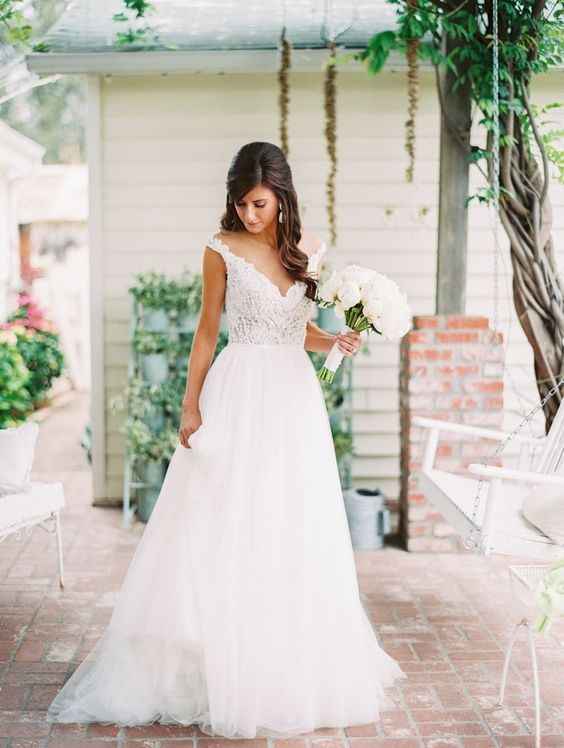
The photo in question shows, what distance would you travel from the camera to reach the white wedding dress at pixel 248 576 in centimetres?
290

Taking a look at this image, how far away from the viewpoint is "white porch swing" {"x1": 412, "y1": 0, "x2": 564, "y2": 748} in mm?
3079

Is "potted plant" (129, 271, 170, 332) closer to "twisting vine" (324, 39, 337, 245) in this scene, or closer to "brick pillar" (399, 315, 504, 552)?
"twisting vine" (324, 39, 337, 245)

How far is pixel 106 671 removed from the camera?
307 centimetres

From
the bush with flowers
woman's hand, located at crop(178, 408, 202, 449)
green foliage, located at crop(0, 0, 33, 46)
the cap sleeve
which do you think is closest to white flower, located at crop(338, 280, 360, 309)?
the cap sleeve

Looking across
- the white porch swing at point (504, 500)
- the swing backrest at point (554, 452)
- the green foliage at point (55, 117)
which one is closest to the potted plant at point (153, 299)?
the white porch swing at point (504, 500)

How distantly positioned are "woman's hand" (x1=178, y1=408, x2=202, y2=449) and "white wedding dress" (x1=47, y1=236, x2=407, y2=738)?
0.09 feet

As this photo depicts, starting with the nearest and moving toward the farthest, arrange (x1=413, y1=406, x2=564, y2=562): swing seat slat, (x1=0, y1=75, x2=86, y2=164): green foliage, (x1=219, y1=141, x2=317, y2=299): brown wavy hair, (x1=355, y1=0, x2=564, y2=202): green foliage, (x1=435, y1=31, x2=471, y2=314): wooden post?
1. (x1=219, y1=141, x2=317, y2=299): brown wavy hair
2. (x1=413, y1=406, x2=564, y2=562): swing seat slat
3. (x1=355, y1=0, x2=564, y2=202): green foliage
4. (x1=435, y1=31, x2=471, y2=314): wooden post
5. (x1=0, y1=75, x2=86, y2=164): green foliage

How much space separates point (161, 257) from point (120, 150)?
0.74 m

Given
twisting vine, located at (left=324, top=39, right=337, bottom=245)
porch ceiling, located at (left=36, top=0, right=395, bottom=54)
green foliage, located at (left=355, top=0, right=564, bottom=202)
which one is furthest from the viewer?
porch ceiling, located at (left=36, top=0, right=395, bottom=54)

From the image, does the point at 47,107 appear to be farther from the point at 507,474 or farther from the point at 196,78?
the point at 507,474

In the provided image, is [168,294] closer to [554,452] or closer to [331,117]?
[331,117]

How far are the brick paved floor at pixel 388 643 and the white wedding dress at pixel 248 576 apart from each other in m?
0.10

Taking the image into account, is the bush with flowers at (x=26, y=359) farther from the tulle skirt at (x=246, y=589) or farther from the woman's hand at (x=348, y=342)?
the woman's hand at (x=348, y=342)

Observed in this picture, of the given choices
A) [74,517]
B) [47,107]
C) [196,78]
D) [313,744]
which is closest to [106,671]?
[313,744]
